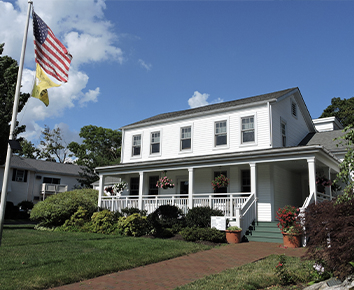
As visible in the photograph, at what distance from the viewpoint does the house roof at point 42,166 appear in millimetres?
33097

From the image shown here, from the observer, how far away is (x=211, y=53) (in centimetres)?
1522

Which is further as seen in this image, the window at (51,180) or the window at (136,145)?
the window at (51,180)

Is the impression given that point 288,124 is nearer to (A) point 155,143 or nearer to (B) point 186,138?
(B) point 186,138

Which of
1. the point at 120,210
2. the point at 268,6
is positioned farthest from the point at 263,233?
the point at 268,6

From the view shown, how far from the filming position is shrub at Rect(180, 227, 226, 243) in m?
11.8

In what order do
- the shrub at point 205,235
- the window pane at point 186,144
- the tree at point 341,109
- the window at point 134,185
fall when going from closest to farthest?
the shrub at point 205,235 → the window pane at point 186,144 → the window at point 134,185 → the tree at point 341,109

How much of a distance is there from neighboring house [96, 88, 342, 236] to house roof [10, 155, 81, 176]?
17.3m

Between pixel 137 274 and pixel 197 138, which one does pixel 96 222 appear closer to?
pixel 197 138

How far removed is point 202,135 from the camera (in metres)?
17.9

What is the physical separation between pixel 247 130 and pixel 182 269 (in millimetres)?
10043

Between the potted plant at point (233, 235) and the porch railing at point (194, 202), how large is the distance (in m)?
1.03

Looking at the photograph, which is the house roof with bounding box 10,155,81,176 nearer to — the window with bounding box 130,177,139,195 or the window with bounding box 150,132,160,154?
the window with bounding box 130,177,139,195

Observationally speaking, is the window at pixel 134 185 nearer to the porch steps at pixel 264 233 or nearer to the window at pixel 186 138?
the window at pixel 186 138

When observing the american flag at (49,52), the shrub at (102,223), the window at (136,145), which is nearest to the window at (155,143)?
the window at (136,145)
